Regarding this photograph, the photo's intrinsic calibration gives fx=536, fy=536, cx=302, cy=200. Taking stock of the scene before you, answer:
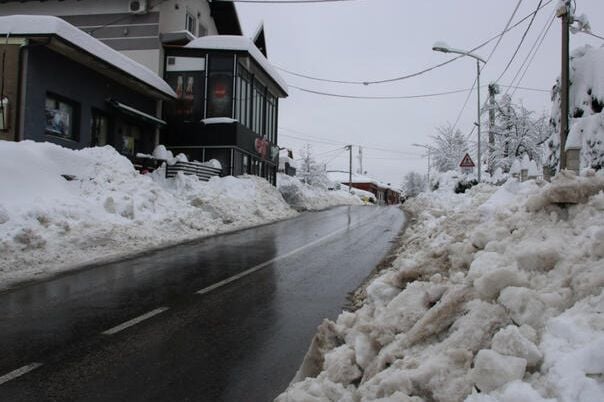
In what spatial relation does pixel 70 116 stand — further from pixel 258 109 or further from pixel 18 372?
pixel 18 372

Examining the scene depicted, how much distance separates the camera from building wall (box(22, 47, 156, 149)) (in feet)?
55.4

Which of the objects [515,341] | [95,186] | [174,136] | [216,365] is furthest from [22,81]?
[515,341]

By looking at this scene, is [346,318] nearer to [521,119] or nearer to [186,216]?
[186,216]

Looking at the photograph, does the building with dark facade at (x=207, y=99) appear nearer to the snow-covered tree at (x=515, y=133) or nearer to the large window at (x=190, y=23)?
the large window at (x=190, y=23)

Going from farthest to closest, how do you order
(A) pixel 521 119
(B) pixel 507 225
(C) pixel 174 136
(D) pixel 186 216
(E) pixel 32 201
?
(A) pixel 521 119 → (C) pixel 174 136 → (D) pixel 186 216 → (E) pixel 32 201 → (B) pixel 507 225

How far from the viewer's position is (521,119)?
4131 cm

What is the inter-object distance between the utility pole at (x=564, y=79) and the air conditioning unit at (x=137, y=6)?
761 inches

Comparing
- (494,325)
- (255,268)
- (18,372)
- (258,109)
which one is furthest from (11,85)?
(494,325)

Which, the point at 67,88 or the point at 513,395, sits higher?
the point at 67,88

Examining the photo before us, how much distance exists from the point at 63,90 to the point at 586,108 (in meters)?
16.0

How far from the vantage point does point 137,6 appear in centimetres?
2591

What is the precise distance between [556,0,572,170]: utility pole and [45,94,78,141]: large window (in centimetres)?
1551

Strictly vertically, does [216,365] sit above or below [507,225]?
below

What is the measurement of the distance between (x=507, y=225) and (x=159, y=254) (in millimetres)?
8182
